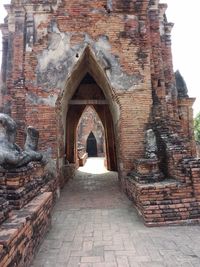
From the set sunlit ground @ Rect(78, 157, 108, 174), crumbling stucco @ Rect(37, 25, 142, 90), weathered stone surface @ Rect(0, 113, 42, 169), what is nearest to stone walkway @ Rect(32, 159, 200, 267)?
weathered stone surface @ Rect(0, 113, 42, 169)

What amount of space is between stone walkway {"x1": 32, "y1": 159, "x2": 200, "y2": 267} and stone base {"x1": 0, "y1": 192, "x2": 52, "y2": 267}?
0.74 ft

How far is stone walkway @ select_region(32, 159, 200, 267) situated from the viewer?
314 centimetres

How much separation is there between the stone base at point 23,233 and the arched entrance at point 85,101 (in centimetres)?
335

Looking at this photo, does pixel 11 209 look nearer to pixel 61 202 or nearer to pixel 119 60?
pixel 61 202

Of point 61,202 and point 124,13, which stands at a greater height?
point 124,13

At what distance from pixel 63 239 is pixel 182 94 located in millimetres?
6981

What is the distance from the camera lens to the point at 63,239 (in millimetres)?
3924

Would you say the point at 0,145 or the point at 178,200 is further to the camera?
the point at 178,200

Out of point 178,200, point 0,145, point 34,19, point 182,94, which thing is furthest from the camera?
point 182,94

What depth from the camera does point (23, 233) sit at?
2820 millimetres

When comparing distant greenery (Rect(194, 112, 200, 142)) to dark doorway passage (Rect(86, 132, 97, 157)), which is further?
distant greenery (Rect(194, 112, 200, 142))

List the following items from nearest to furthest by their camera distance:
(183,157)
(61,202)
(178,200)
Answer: (178,200) < (183,157) < (61,202)

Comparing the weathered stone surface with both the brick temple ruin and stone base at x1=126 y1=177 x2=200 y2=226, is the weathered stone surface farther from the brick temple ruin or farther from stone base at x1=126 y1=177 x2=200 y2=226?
the brick temple ruin

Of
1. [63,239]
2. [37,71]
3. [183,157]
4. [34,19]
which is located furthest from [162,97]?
[63,239]
